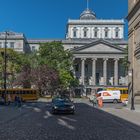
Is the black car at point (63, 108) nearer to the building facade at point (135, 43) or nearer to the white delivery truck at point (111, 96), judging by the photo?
the building facade at point (135, 43)

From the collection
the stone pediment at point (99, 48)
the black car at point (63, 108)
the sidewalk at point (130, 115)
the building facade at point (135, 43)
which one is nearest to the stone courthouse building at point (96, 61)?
the stone pediment at point (99, 48)

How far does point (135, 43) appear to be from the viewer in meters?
47.0

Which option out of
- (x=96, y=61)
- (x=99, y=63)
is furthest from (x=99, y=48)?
(x=99, y=63)

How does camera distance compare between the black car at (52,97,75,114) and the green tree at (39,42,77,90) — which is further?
the green tree at (39,42,77,90)

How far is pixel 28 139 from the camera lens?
14727 mm

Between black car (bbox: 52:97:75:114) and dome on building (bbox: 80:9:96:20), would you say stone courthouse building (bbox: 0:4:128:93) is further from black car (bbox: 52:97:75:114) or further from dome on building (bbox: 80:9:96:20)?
black car (bbox: 52:97:75:114)

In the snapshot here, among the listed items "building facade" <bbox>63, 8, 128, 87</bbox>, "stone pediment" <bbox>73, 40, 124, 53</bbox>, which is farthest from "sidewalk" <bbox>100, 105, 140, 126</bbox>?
"stone pediment" <bbox>73, 40, 124, 53</bbox>

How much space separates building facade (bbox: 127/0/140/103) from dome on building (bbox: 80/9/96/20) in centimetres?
12016

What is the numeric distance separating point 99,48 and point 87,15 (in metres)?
46.6

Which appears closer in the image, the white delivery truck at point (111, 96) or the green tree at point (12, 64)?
the white delivery truck at point (111, 96)

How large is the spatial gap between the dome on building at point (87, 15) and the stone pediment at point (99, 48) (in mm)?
43711

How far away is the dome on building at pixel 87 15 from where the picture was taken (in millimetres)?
169125

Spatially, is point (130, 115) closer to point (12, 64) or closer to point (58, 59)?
point (12, 64)

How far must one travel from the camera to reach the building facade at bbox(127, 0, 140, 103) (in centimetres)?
4512
